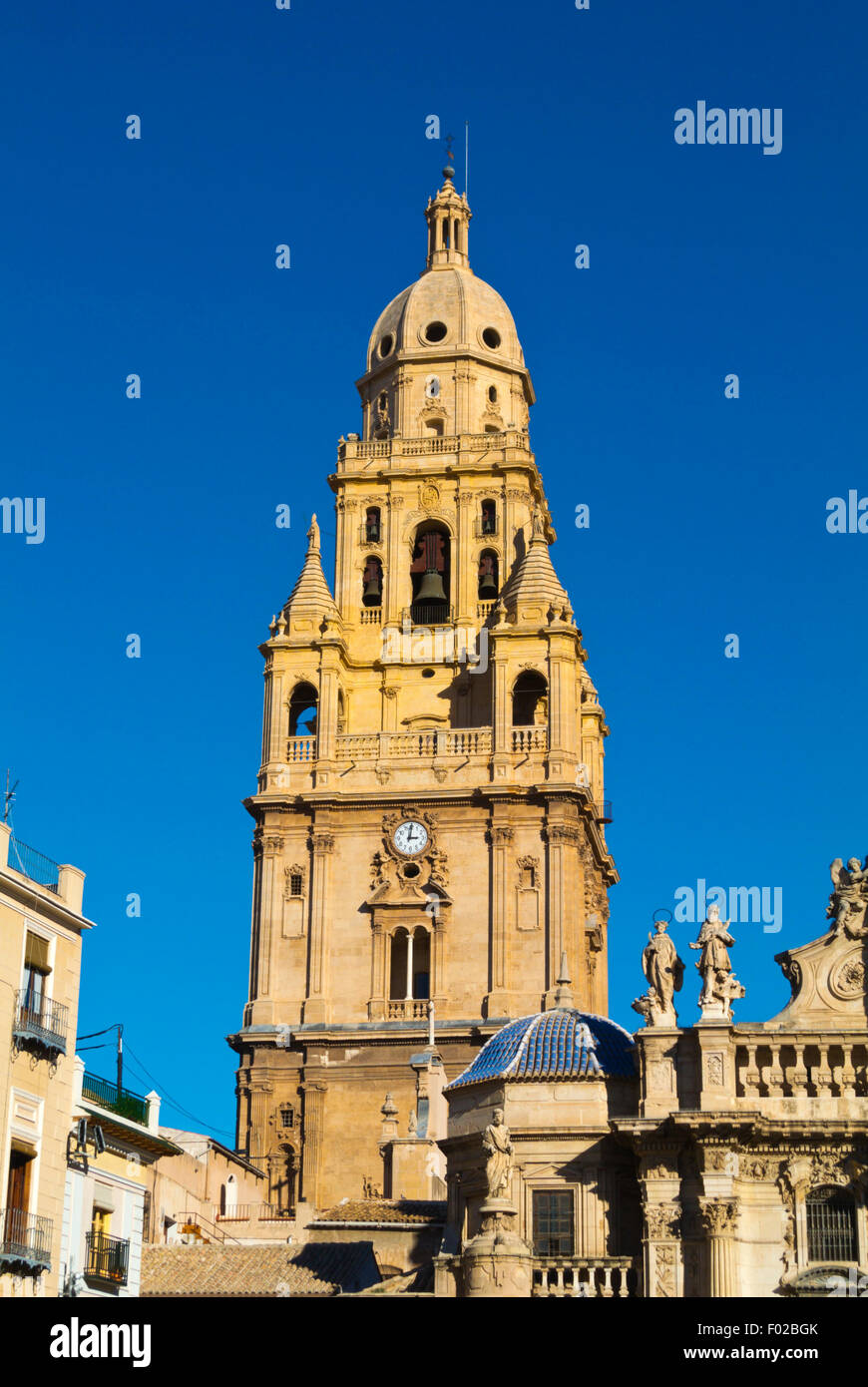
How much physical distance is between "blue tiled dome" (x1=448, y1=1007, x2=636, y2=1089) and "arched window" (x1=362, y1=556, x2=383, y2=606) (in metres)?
35.8

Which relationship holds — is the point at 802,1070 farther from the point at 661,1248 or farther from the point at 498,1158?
the point at 498,1158

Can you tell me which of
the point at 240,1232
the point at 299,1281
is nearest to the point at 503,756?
the point at 240,1232

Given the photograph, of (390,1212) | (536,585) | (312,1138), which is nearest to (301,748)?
(536,585)

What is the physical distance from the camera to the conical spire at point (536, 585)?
313ft

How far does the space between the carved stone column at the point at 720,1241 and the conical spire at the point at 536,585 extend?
39.8m

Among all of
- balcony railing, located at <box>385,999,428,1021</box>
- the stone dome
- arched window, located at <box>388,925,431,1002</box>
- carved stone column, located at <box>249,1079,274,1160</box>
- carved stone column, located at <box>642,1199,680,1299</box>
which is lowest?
carved stone column, located at <box>642,1199,680,1299</box>

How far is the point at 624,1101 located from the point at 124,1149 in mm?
13242

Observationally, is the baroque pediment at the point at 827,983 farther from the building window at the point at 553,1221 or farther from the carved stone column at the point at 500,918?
the carved stone column at the point at 500,918

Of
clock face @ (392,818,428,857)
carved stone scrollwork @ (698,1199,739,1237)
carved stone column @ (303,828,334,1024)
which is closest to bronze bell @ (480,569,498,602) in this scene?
clock face @ (392,818,428,857)

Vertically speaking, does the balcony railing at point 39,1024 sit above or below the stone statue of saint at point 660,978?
below

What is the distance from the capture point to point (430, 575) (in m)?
99.9

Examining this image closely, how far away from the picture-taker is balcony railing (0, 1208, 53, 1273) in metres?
48.8

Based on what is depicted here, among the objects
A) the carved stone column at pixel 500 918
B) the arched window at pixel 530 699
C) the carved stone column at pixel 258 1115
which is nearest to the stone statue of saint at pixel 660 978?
the carved stone column at pixel 500 918

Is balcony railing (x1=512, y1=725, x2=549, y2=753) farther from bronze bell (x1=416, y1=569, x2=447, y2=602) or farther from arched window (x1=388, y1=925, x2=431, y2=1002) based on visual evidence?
bronze bell (x1=416, y1=569, x2=447, y2=602)
